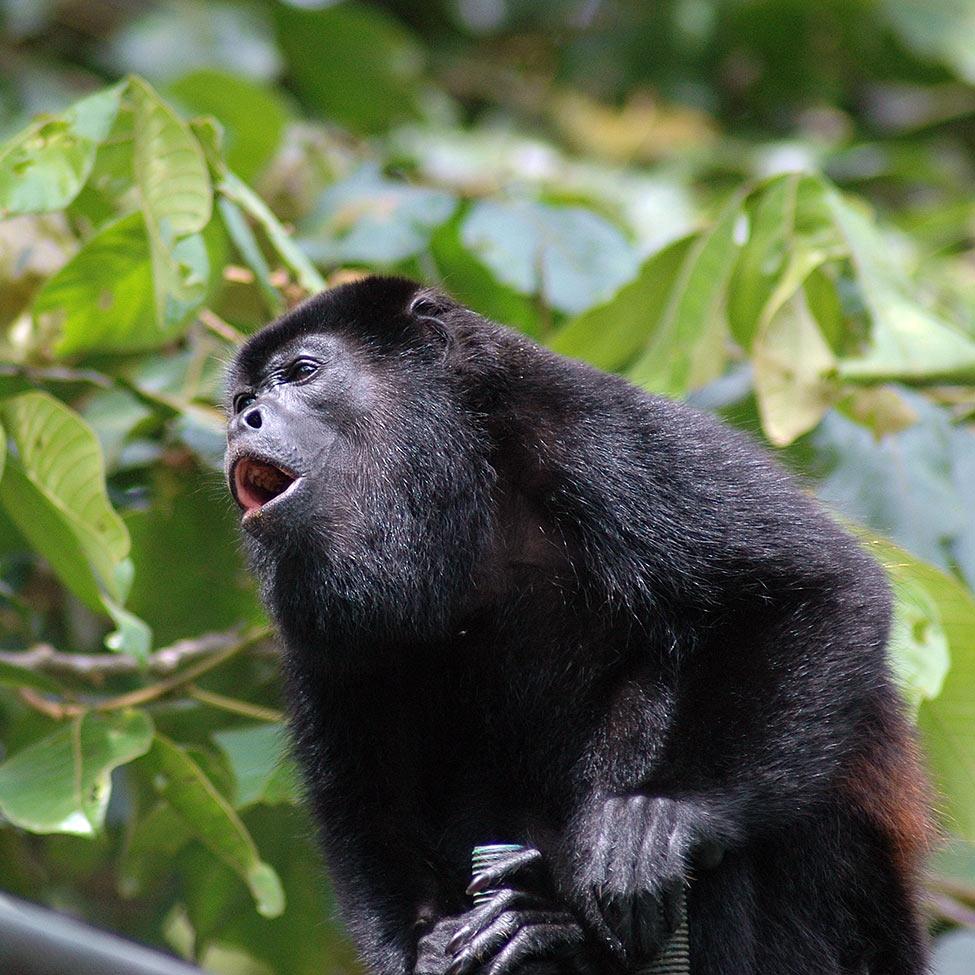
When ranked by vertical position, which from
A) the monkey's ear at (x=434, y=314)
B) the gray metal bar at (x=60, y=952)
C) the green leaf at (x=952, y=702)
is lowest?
the green leaf at (x=952, y=702)

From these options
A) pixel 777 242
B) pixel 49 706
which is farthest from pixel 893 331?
pixel 49 706

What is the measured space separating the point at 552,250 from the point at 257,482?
1.32 meters

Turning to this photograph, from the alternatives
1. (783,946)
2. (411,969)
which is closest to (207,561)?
(411,969)

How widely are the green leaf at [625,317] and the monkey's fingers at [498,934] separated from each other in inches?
53.0

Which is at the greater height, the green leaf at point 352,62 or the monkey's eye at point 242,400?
the monkey's eye at point 242,400

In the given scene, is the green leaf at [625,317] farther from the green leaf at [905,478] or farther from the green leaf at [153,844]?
the green leaf at [153,844]

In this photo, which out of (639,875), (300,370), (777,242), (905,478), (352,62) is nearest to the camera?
(639,875)

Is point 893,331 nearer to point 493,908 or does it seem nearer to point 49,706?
point 493,908

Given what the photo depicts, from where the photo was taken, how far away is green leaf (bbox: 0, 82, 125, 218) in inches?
95.1

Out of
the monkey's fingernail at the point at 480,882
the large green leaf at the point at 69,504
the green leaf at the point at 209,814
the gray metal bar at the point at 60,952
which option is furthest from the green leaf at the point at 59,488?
the gray metal bar at the point at 60,952

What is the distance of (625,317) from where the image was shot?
120 inches

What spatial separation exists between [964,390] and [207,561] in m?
1.64

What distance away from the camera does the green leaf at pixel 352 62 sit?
5.07 m

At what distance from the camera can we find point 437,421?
236cm
